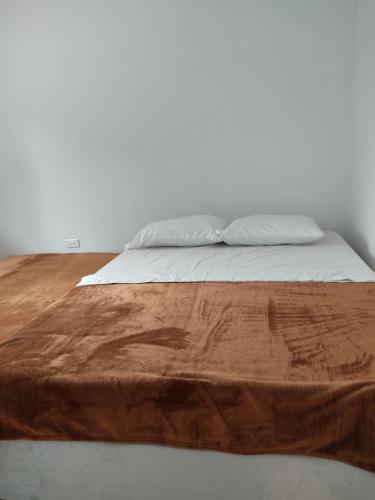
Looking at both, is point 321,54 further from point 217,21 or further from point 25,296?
point 25,296

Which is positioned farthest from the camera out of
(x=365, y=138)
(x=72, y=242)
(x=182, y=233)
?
(x=72, y=242)

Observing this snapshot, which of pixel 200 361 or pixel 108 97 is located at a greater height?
pixel 108 97

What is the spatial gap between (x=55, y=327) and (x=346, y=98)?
7.41ft

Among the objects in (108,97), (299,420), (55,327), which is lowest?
(299,420)

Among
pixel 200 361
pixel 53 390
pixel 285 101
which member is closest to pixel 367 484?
pixel 200 361

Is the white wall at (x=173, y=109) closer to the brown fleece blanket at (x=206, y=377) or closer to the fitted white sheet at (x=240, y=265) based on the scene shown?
the fitted white sheet at (x=240, y=265)

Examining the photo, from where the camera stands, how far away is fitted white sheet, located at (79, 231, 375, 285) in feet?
5.66

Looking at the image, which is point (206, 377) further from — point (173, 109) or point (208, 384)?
point (173, 109)

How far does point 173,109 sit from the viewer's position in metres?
2.57

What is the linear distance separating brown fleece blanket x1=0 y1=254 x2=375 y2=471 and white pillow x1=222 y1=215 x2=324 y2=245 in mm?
717

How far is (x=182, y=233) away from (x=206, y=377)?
1.34 m

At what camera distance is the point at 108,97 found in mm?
2625

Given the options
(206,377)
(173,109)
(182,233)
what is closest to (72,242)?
(182,233)

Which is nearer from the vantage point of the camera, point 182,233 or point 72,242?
point 182,233
